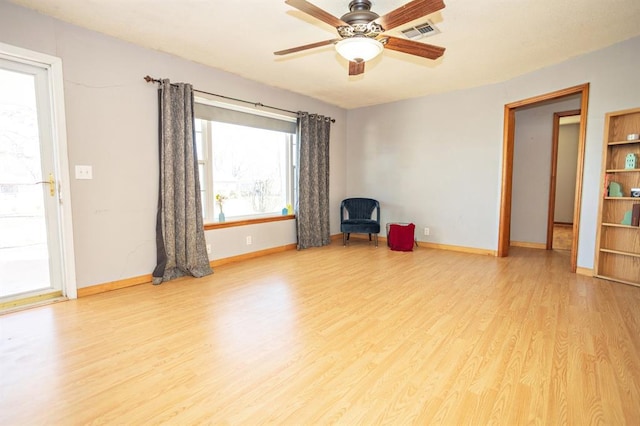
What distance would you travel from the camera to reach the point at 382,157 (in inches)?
230

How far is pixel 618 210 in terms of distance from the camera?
3.53 metres

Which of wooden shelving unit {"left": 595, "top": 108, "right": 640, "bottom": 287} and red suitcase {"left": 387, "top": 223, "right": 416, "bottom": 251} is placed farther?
red suitcase {"left": 387, "top": 223, "right": 416, "bottom": 251}

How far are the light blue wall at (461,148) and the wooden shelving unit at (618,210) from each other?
0.09 m

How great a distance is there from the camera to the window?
4125 millimetres

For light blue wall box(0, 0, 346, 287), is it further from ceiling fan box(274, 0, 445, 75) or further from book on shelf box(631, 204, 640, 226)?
book on shelf box(631, 204, 640, 226)

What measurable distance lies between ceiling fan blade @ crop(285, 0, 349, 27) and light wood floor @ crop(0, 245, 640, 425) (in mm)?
2184

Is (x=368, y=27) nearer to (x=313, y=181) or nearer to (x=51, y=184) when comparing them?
(x=51, y=184)

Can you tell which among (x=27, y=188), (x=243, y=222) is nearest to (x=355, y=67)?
(x=243, y=222)

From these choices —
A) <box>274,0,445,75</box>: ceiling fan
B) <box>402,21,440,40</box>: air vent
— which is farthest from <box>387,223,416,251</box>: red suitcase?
<box>274,0,445,75</box>: ceiling fan

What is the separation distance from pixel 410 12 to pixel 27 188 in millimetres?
3395

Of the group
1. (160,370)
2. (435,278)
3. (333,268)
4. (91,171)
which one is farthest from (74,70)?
(435,278)

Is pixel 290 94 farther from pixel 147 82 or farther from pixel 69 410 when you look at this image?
pixel 69 410

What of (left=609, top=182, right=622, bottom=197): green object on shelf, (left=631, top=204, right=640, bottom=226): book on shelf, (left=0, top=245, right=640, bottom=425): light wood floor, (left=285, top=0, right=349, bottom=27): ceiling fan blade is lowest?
(left=0, top=245, right=640, bottom=425): light wood floor

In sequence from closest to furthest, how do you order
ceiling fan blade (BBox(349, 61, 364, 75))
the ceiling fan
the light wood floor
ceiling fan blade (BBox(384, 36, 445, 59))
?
the light wood floor
the ceiling fan
ceiling fan blade (BBox(384, 36, 445, 59))
ceiling fan blade (BBox(349, 61, 364, 75))
